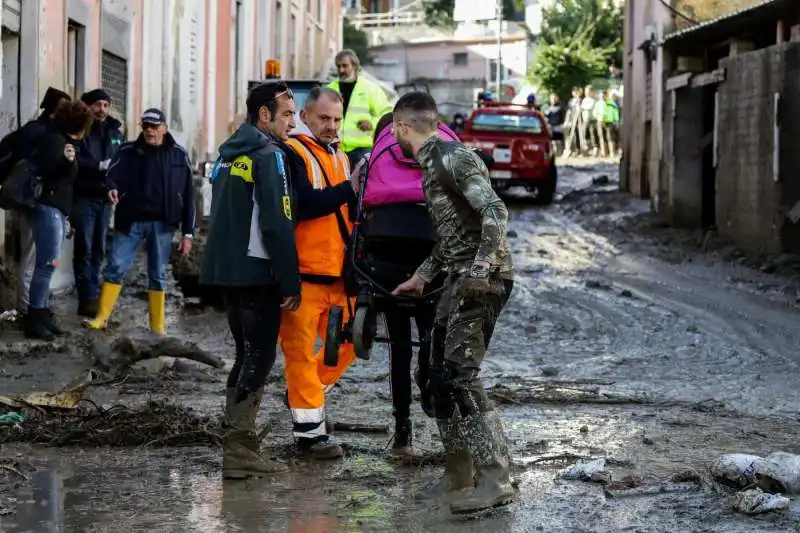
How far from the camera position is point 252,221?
6555 mm

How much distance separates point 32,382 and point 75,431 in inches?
83.7

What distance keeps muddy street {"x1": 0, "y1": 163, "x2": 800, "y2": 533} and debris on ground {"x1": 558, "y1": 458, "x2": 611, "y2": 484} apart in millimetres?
64

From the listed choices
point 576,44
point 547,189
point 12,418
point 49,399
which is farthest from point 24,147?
point 576,44

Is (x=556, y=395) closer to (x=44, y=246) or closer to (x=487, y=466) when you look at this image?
(x=487, y=466)

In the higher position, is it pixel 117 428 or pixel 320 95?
pixel 320 95

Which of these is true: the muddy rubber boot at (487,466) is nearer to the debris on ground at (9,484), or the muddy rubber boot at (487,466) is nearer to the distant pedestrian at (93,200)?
the debris on ground at (9,484)

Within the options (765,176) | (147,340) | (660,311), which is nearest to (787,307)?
(660,311)

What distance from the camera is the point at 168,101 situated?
20469mm

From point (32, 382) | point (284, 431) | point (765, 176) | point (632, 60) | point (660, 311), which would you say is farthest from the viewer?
point (632, 60)

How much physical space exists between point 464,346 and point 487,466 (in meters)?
0.51

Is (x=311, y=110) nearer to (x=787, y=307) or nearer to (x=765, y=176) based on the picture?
(x=787, y=307)

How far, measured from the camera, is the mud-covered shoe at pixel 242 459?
6430mm

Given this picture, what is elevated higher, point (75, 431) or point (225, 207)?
point (225, 207)

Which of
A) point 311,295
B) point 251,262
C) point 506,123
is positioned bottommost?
point 311,295
